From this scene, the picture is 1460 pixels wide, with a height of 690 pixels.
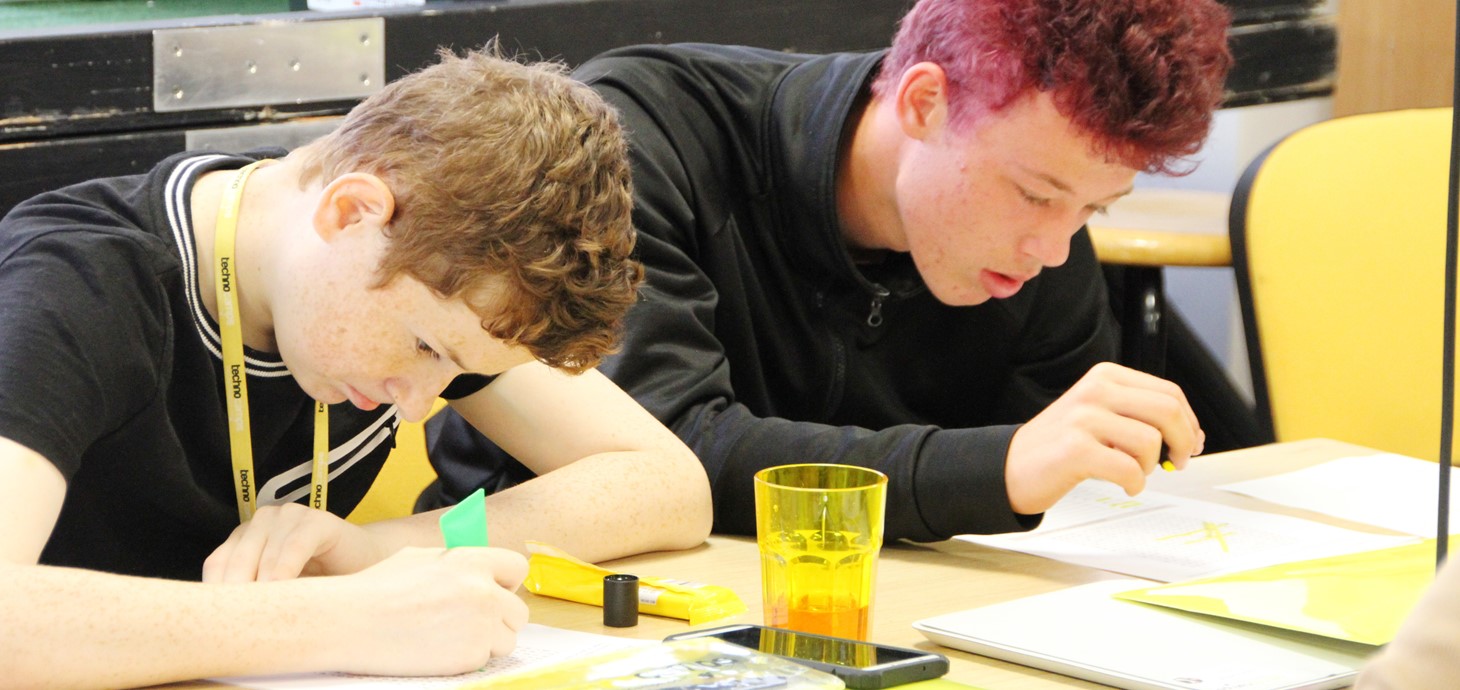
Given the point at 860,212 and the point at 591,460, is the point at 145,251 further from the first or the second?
the point at 860,212

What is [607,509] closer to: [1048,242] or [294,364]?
[294,364]

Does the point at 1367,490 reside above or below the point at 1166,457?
below

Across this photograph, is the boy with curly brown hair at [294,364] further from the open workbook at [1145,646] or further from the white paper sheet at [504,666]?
the open workbook at [1145,646]

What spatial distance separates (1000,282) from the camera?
1680 mm

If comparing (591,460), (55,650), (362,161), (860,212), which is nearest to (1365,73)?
(860,212)

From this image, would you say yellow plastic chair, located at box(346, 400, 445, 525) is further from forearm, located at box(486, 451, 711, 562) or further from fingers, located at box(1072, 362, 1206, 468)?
fingers, located at box(1072, 362, 1206, 468)

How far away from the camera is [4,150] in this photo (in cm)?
201

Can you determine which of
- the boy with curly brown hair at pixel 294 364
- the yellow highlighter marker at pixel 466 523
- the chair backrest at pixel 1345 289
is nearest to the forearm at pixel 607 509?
the boy with curly brown hair at pixel 294 364

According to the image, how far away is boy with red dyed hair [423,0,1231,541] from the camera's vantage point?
4.38 ft

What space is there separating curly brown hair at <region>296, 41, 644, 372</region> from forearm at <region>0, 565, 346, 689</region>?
0.78ft

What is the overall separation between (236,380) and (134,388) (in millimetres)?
100

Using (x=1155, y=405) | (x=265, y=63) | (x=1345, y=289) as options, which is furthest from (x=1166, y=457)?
(x=265, y=63)

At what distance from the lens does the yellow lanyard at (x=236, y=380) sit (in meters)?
1.17

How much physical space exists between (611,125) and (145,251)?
1.11ft
